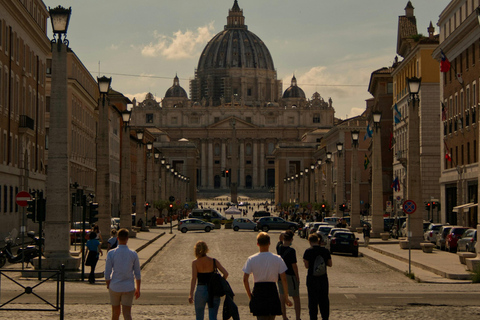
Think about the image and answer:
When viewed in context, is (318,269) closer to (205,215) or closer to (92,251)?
(92,251)

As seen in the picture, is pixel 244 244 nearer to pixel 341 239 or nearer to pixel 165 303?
pixel 341 239

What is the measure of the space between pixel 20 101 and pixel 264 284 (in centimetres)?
3869

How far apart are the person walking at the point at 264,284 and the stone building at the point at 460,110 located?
32.8 meters

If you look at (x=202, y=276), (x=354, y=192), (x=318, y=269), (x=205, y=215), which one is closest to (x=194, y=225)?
(x=354, y=192)

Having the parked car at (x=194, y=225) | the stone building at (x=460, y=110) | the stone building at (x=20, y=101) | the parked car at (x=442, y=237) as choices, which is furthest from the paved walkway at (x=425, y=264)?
the parked car at (x=194, y=225)

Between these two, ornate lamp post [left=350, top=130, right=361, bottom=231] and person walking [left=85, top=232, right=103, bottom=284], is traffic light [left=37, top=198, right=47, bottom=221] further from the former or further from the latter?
ornate lamp post [left=350, top=130, right=361, bottom=231]

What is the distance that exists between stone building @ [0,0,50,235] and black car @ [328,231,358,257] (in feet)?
52.7

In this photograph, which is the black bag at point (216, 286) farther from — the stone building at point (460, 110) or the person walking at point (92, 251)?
the stone building at point (460, 110)

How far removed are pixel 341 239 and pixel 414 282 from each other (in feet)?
46.0

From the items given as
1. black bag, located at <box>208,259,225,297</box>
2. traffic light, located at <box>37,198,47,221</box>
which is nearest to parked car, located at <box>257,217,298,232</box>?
traffic light, located at <box>37,198,47,221</box>

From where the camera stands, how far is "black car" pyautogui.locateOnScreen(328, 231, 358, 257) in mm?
39656

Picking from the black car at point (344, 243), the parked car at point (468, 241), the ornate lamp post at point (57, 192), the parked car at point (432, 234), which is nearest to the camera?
the ornate lamp post at point (57, 192)

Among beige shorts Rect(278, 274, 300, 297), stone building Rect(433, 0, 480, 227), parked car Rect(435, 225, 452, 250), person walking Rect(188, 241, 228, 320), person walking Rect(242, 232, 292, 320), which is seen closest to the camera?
person walking Rect(242, 232, 292, 320)

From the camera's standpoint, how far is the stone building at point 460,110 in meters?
50.5
